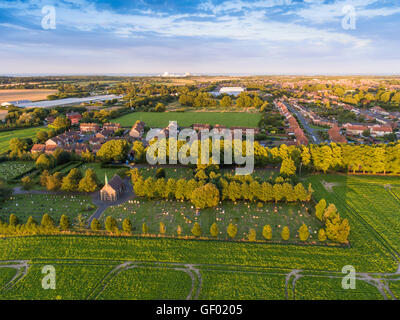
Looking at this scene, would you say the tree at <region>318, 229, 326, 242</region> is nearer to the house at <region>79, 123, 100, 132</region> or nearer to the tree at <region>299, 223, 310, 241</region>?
the tree at <region>299, 223, 310, 241</region>

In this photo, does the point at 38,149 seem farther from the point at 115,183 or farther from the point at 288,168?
the point at 288,168

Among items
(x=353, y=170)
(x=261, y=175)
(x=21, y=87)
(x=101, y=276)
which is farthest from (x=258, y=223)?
(x=21, y=87)

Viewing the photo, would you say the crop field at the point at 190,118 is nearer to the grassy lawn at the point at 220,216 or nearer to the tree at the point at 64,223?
the grassy lawn at the point at 220,216

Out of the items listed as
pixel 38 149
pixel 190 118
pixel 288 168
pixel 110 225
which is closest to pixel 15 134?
pixel 38 149

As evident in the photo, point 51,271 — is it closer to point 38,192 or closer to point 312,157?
point 38,192

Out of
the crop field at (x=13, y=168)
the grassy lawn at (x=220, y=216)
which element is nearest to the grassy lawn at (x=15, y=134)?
the crop field at (x=13, y=168)

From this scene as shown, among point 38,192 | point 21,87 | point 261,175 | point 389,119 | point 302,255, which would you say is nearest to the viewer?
point 302,255

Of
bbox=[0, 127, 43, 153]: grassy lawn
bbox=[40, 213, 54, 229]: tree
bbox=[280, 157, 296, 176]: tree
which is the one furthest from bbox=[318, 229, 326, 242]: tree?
bbox=[0, 127, 43, 153]: grassy lawn
